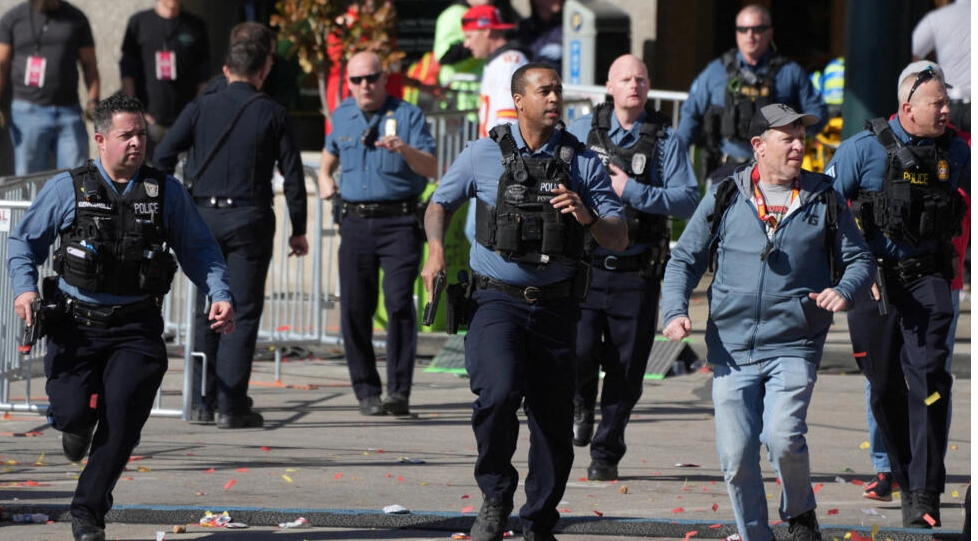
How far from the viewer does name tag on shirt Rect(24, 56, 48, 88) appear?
14070mm

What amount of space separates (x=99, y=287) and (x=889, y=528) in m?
3.26

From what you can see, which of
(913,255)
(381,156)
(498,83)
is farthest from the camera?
(498,83)

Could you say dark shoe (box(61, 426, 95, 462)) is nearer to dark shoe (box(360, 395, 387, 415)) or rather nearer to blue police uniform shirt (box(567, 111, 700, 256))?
blue police uniform shirt (box(567, 111, 700, 256))

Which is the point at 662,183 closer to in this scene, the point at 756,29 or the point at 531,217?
the point at 531,217

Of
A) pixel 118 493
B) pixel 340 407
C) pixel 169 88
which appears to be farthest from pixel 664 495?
pixel 169 88

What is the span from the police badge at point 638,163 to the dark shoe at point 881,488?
5.73ft

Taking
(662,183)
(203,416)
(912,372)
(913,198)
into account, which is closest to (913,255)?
(913,198)

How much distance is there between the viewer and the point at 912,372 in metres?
7.57

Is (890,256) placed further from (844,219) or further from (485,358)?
(485,358)

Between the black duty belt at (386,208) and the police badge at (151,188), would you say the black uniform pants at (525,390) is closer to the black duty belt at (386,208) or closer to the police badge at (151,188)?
the police badge at (151,188)

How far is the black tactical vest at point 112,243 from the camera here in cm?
684

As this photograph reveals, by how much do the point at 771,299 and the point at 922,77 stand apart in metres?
1.44

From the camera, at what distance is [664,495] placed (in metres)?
8.02

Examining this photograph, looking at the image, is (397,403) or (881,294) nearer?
(881,294)
